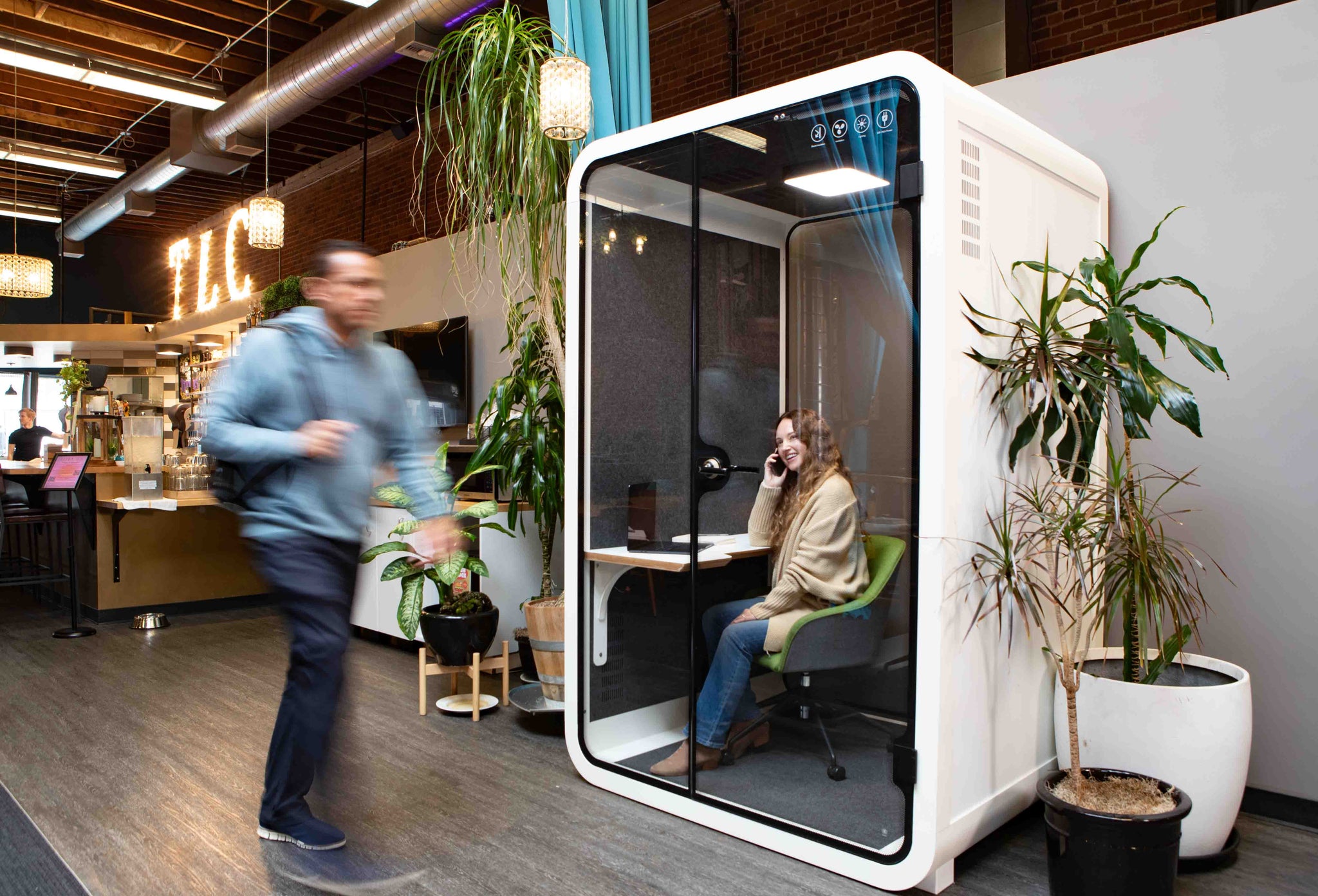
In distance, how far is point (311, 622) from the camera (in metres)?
2.17

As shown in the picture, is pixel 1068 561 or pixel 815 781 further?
pixel 815 781

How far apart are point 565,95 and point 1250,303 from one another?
7.52 ft

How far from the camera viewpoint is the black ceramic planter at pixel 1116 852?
201cm

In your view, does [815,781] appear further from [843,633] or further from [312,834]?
[312,834]

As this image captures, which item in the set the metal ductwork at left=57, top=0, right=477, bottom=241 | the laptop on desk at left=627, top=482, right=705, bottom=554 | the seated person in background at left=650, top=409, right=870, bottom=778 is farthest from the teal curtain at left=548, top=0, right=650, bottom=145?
the seated person in background at left=650, top=409, right=870, bottom=778

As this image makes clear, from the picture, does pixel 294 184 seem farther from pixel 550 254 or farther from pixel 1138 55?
pixel 1138 55

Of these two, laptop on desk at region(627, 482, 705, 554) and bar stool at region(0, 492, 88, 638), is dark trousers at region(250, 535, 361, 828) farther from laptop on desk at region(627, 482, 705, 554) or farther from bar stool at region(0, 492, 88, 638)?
bar stool at region(0, 492, 88, 638)

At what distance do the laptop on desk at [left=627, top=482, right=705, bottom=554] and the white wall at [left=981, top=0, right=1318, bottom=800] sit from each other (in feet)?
5.37

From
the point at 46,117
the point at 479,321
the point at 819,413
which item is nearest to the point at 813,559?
the point at 819,413

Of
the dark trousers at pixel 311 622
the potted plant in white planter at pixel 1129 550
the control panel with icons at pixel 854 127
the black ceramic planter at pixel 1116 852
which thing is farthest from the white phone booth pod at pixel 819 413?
the dark trousers at pixel 311 622

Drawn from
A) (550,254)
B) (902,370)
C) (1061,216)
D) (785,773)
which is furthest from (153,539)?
(1061,216)

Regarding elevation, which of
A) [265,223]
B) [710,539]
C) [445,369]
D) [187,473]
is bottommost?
[710,539]

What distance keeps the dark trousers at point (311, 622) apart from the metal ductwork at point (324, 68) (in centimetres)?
346

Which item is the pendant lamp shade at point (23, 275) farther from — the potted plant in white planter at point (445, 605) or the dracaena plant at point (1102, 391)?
the dracaena plant at point (1102, 391)
